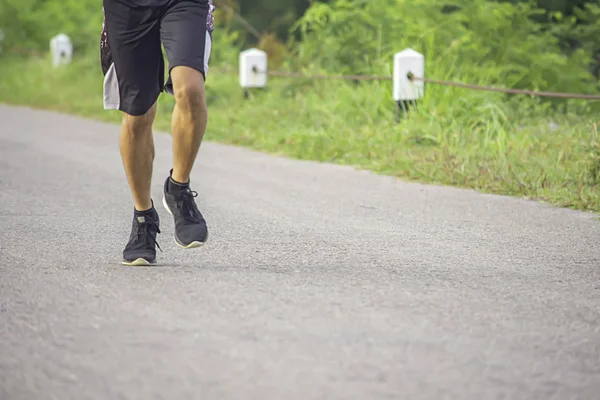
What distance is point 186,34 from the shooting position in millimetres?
4570

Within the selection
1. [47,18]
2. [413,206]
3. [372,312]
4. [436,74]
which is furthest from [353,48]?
[47,18]

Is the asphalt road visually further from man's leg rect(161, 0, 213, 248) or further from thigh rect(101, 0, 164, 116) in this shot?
thigh rect(101, 0, 164, 116)

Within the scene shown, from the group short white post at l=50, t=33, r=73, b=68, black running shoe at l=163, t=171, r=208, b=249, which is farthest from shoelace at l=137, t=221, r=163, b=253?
short white post at l=50, t=33, r=73, b=68

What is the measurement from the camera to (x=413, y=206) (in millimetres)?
6953

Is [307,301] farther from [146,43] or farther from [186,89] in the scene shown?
[146,43]

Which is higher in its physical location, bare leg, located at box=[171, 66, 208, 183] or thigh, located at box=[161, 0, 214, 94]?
thigh, located at box=[161, 0, 214, 94]

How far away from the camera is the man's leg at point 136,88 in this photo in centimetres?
464

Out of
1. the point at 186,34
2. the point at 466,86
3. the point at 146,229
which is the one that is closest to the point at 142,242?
the point at 146,229

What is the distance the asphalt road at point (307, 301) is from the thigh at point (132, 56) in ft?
2.30

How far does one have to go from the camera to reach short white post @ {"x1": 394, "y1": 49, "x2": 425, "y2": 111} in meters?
10.3

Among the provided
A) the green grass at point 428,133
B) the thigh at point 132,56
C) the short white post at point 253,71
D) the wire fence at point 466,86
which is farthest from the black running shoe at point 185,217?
the short white post at point 253,71

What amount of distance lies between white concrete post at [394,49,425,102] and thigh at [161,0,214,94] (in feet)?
19.1

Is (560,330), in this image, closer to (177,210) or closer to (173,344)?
(173,344)

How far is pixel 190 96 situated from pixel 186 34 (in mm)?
250
